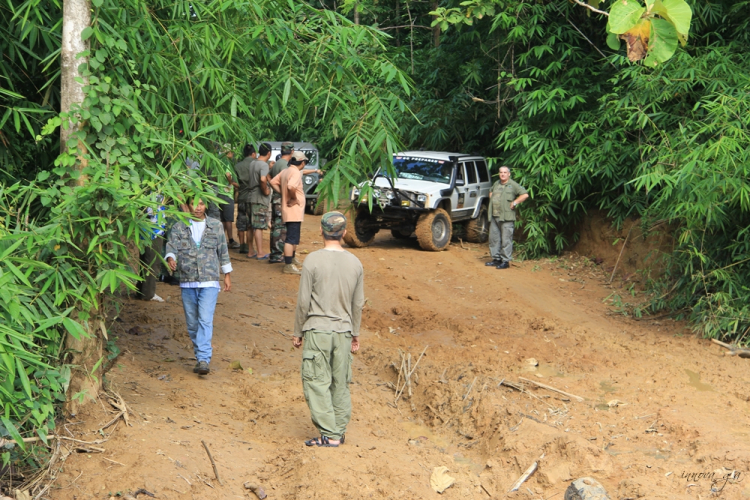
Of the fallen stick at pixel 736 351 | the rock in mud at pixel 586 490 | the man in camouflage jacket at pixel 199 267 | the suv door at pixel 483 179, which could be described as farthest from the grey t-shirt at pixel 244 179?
the rock in mud at pixel 586 490

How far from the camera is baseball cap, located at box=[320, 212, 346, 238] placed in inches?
203

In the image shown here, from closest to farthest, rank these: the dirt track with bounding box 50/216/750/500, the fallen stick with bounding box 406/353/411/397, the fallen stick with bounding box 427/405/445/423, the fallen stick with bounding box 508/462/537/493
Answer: the dirt track with bounding box 50/216/750/500 < the fallen stick with bounding box 508/462/537/493 < the fallen stick with bounding box 427/405/445/423 < the fallen stick with bounding box 406/353/411/397

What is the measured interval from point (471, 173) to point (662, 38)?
11630 mm

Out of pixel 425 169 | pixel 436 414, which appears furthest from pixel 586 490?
pixel 425 169

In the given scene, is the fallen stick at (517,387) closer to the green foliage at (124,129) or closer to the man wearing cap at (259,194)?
the green foliage at (124,129)

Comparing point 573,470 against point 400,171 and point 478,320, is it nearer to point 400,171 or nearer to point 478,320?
point 478,320

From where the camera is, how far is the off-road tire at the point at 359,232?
13.6 meters

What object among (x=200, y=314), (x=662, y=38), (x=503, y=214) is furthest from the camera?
(x=503, y=214)

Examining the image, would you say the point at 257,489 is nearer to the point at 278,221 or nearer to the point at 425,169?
the point at 278,221

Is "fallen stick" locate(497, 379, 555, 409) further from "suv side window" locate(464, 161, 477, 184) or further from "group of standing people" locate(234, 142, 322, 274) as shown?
"suv side window" locate(464, 161, 477, 184)

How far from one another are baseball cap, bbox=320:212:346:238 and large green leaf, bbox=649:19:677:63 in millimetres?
2502

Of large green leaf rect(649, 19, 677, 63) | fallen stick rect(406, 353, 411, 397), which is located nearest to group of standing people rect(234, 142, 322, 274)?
fallen stick rect(406, 353, 411, 397)

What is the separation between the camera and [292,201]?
1037 cm

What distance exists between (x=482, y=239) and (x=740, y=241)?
24.0ft
